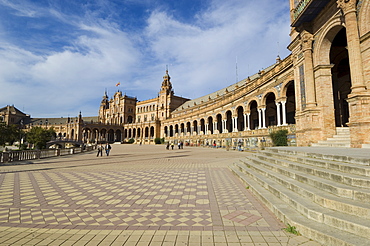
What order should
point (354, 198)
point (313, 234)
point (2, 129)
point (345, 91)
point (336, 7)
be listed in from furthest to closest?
point (2, 129), point (345, 91), point (336, 7), point (354, 198), point (313, 234)

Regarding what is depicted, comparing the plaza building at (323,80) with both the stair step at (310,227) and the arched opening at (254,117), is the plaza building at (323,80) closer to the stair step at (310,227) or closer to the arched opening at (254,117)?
the arched opening at (254,117)

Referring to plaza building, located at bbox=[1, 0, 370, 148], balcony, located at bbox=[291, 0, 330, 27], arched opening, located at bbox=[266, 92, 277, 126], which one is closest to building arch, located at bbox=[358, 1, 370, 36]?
plaza building, located at bbox=[1, 0, 370, 148]

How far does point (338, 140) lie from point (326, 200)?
963 centimetres

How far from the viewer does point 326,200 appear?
11.2 feet

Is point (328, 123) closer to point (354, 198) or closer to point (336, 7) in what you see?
point (336, 7)

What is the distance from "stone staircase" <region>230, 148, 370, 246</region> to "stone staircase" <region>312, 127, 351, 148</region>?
6137 millimetres

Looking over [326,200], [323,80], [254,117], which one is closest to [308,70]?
[323,80]

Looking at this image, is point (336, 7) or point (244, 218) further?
point (336, 7)

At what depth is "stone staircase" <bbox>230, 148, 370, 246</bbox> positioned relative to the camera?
9.01ft

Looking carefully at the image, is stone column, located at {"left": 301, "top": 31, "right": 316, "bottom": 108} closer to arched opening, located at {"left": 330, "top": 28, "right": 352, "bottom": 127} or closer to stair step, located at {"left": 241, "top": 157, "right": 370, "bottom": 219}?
arched opening, located at {"left": 330, "top": 28, "right": 352, "bottom": 127}

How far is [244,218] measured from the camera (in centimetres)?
382

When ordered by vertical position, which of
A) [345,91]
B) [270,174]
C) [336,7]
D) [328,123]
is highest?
[336,7]

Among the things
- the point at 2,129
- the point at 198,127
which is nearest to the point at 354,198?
the point at 2,129

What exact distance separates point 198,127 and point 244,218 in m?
40.5
